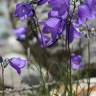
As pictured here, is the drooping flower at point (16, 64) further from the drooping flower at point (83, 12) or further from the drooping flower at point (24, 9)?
the drooping flower at point (83, 12)

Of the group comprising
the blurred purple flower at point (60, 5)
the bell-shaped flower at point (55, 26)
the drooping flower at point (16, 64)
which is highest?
the blurred purple flower at point (60, 5)

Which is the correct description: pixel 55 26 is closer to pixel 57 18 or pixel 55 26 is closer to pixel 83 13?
pixel 57 18

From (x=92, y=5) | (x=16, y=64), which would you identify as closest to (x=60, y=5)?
(x=92, y=5)

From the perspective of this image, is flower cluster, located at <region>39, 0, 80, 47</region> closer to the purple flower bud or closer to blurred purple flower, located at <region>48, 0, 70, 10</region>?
blurred purple flower, located at <region>48, 0, 70, 10</region>

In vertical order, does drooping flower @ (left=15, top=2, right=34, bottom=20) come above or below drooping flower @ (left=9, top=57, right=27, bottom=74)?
above

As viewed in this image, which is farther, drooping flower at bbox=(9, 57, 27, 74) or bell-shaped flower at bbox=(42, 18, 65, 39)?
drooping flower at bbox=(9, 57, 27, 74)

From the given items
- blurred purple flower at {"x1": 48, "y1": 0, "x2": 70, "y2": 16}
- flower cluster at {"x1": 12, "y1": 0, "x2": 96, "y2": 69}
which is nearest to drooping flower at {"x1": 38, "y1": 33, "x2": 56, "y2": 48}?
flower cluster at {"x1": 12, "y1": 0, "x2": 96, "y2": 69}

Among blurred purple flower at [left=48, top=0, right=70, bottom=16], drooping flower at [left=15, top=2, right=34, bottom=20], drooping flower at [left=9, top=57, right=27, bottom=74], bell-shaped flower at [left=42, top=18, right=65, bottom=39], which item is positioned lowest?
drooping flower at [left=9, top=57, right=27, bottom=74]

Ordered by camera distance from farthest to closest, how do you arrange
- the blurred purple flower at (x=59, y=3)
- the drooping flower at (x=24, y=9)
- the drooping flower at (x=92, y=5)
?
the drooping flower at (x=24, y=9)
the drooping flower at (x=92, y=5)
the blurred purple flower at (x=59, y=3)

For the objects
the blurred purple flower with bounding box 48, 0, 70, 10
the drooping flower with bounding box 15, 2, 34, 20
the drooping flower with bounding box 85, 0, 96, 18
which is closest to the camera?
the blurred purple flower with bounding box 48, 0, 70, 10

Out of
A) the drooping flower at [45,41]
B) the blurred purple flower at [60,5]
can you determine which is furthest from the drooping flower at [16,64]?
the blurred purple flower at [60,5]

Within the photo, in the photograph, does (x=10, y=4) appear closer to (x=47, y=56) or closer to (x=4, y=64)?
(x=47, y=56)
